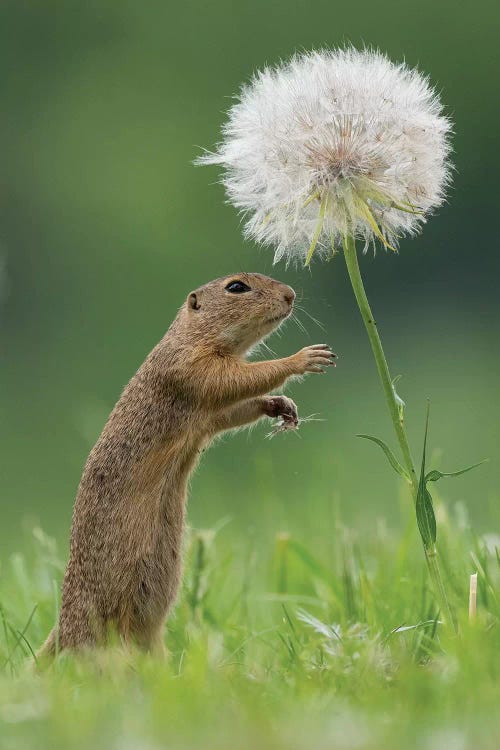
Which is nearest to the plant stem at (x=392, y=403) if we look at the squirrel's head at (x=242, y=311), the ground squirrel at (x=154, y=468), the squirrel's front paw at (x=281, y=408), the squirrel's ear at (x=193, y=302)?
the ground squirrel at (x=154, y=468)

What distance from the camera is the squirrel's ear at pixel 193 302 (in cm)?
403

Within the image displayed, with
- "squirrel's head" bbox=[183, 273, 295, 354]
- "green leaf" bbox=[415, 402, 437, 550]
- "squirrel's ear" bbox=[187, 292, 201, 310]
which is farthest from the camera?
"squirrel's ear" bbox=[187, 292, 201, 310]

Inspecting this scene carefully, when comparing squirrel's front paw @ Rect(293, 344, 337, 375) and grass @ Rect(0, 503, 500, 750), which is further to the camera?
squirrel's front paw @ Rect(293, 344, 337, 375)

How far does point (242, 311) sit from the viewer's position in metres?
3.91

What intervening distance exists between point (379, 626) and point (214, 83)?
9888 mm

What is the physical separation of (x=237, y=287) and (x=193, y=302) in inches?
6.4

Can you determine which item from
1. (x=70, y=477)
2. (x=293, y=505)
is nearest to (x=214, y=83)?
(x=70, y=477)

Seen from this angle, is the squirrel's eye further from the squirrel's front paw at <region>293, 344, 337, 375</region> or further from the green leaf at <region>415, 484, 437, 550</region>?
the green leaf at <region>415, 484, 437, 550</region>

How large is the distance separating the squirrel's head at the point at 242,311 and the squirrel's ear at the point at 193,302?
3 centimetres

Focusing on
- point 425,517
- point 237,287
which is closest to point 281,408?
point 237,287

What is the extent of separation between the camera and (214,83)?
1277 cm

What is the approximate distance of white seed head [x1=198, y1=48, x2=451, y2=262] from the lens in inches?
134

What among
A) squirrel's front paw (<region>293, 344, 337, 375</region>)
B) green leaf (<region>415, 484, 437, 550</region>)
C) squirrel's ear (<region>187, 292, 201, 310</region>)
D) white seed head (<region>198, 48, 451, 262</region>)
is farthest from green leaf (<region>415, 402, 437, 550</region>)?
squirrel's ear (<region>187, 292, 201, 310</region>)

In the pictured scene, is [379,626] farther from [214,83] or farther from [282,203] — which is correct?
[214,83]
